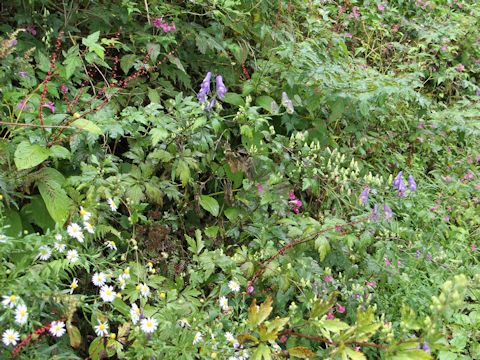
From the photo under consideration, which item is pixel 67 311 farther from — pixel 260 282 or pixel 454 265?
pixel 454 265

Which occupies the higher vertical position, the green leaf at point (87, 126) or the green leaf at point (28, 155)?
the green leaf at point (87, 126)

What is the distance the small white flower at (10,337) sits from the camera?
147 cm

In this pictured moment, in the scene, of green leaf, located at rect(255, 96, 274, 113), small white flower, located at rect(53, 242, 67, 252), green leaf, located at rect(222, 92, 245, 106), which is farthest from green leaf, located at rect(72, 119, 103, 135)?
green leaf, located at rect(255, 96, 274, 113)

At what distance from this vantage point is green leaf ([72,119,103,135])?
6.83 ft

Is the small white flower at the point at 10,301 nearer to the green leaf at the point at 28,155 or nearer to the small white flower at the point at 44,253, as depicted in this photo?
the small white flower at the point at 44,253

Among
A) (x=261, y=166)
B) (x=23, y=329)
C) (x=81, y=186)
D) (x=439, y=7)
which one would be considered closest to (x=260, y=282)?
(x=261, y=166)

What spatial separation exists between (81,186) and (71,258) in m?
0.43

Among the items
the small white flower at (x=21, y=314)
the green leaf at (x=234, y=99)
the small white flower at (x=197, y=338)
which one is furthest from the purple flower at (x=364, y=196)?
the small white flower at (x=21, y=314)

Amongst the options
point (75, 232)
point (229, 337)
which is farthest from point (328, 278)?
point (75, 232)

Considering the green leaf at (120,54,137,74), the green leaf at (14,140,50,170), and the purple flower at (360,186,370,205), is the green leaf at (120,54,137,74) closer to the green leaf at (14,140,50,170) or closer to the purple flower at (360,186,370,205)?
the green leaf at (14,140,50,170)

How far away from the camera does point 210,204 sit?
2.63 m

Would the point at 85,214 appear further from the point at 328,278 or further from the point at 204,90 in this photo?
the point at 328,278

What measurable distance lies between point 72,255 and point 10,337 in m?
0.32

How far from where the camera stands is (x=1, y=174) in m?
2.06
